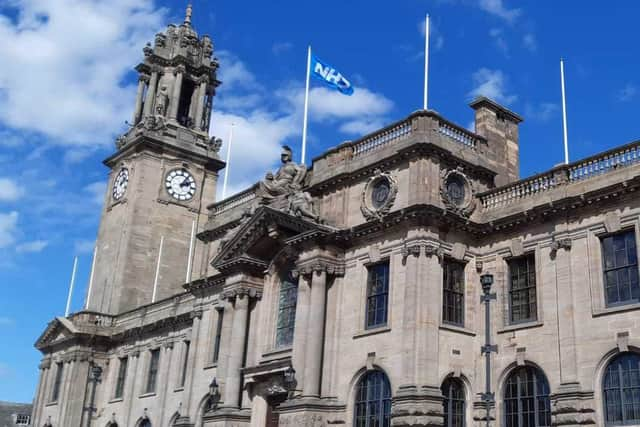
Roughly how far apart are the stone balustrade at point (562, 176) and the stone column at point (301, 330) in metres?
7.45

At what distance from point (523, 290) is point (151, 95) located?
3605cm

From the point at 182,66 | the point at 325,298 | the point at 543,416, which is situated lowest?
the point at 543,416

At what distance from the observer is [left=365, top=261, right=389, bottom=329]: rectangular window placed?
95.0ft

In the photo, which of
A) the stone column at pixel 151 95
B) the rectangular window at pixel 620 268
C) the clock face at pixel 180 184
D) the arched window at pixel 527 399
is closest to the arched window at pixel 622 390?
the rectangular window at pixel 620 268

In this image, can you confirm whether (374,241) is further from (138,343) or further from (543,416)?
(138,343)

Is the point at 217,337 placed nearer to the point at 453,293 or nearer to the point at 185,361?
the point at 185,361

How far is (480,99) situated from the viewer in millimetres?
33875

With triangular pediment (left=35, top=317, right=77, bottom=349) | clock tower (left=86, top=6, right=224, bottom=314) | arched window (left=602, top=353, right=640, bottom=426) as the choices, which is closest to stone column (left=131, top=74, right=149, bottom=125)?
clock tower (left=86, top=6, right=224, bottom=314)

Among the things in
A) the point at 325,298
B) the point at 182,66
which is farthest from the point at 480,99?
the point at 182,66

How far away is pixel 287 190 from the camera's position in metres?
34.3

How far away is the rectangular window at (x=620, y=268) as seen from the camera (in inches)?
973

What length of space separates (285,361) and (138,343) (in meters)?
18.3

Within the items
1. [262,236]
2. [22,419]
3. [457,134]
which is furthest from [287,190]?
[22,419]

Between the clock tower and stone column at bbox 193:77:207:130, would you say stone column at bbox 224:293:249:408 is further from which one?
stone column at bbox 193:77:207:130
